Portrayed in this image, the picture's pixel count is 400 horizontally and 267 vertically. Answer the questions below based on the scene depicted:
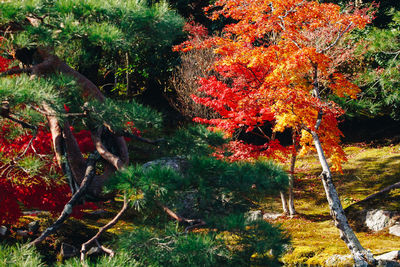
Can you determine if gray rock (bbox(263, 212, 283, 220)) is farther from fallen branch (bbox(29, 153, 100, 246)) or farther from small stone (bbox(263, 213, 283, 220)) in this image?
fallen branch (bbox(29, 153, 100, 246))

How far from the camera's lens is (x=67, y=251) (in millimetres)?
4941

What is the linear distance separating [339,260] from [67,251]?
12.8 feet

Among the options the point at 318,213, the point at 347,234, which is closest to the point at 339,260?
the point at 347,234

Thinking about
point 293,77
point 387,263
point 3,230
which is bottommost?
point 3,230

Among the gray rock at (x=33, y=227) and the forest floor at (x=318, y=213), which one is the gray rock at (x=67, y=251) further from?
the gray rock at (x=33, y=227)

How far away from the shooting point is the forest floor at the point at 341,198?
529 centimetres

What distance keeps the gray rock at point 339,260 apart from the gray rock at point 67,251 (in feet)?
12.0

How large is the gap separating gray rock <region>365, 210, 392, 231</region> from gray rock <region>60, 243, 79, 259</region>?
4966 millimetres

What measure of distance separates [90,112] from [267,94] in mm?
3748

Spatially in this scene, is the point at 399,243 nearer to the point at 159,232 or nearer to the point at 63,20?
the point at 159,232

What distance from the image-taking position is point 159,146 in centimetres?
278

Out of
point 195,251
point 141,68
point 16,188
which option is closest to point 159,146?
point 195,251

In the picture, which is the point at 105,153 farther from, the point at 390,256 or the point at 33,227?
the point at 390,256

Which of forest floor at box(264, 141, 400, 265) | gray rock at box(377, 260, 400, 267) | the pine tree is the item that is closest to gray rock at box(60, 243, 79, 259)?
the pine tree
